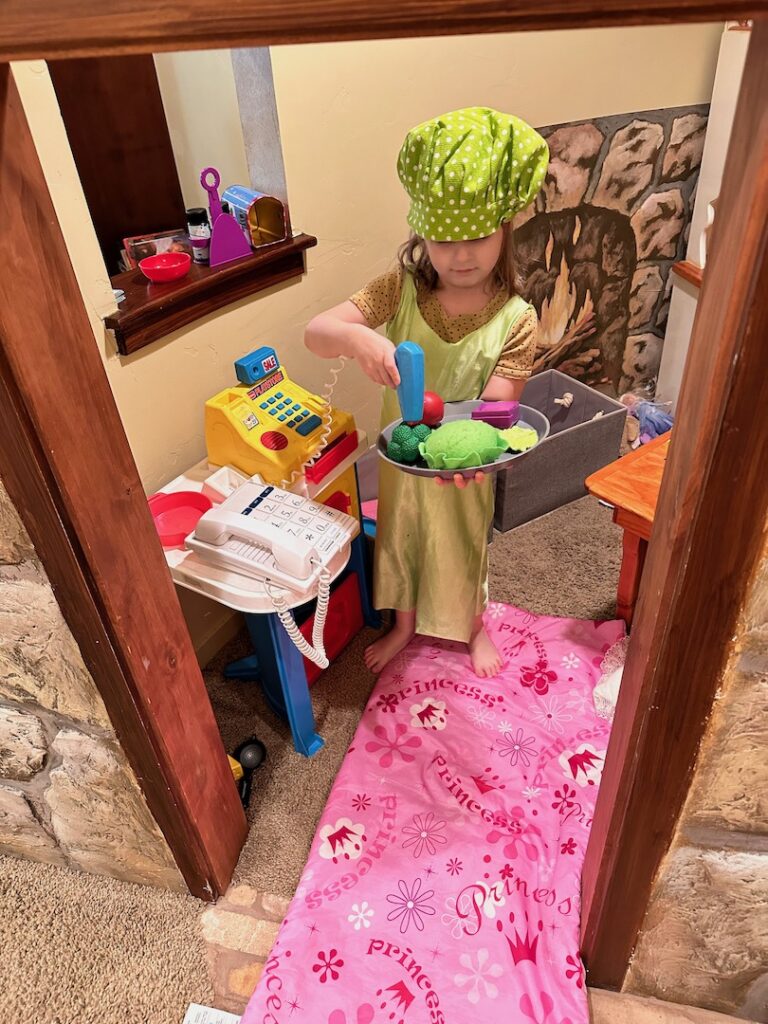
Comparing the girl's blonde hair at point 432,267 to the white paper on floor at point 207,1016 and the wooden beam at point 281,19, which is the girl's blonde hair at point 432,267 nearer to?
the wooden beam at point 281,19

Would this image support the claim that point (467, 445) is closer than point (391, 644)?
Yes

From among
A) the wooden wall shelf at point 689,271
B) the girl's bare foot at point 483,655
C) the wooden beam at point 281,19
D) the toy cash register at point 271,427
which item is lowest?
the girl's bare foot at point 483,655

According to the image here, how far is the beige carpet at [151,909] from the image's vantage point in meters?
1.22

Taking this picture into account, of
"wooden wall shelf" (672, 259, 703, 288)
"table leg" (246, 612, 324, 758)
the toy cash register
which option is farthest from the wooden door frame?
"wooden wall shelf" (672, 259, 703, 288)

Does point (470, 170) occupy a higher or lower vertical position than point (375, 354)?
higher

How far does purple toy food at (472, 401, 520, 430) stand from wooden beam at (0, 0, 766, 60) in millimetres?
811

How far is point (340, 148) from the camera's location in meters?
1.61

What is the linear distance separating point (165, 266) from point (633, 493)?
3.38ft

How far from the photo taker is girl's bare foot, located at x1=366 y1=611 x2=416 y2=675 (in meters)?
1.72

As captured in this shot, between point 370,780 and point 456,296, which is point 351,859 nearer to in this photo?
point 370,780

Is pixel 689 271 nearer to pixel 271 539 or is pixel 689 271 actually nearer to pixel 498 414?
pixel 498 414

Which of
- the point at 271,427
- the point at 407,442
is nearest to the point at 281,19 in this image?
the point at 407,442

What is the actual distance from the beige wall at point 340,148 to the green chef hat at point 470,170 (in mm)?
447

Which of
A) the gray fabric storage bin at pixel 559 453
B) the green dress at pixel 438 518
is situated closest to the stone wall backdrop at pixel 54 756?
the green dress at pixel 438 518
